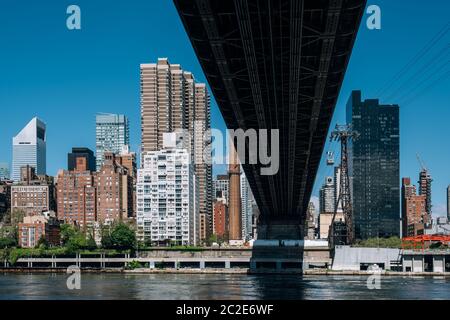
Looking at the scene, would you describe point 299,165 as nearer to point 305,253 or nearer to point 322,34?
point 322,34

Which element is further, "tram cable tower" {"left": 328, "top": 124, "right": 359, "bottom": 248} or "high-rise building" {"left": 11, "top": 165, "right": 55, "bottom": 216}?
"high-rise building" {"left": 11, "top": 165, "right": 55, "bottom": 216}

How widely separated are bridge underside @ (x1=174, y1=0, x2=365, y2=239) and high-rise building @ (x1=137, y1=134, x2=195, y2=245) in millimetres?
91396

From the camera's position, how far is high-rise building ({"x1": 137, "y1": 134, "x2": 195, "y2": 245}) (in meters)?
143

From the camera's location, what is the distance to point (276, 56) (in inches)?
1268

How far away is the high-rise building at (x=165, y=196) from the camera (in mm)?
142875

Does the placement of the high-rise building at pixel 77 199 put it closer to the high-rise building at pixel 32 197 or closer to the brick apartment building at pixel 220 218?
the high-rise building at pixel 32 197

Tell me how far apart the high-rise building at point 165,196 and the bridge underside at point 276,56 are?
9140cm

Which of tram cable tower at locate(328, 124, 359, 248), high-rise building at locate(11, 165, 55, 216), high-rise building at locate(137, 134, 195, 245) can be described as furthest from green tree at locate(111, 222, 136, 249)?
high-rise building at locate(11, 165, 55, 216)

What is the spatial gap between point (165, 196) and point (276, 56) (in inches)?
4477

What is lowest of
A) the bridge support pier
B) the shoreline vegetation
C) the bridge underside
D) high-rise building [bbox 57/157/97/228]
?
the shoreline vegetation

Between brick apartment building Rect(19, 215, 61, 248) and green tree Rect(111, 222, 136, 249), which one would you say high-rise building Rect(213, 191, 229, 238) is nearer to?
brick apartment building Rect(19, 215, 61, 248)

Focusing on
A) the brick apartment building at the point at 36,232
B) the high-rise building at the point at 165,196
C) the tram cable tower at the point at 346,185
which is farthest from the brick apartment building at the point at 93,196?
the tram cable tower at the point at 346,185
